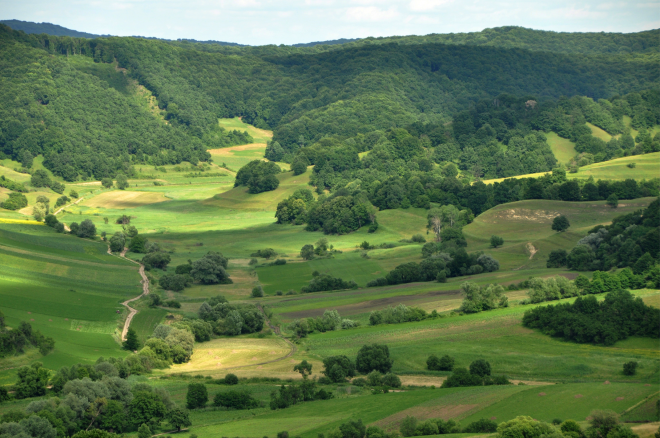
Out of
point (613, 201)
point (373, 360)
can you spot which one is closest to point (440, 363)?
point (373, 360)

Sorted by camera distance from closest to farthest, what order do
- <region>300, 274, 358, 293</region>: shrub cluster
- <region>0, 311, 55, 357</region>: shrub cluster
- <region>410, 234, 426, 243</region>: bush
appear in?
<region>0, 311, 55, 357</region>: shrub cluster → <region>300, 274, 358, 293</region>: shrub cluster → <region>410, 234, 426, 243</region>: bush

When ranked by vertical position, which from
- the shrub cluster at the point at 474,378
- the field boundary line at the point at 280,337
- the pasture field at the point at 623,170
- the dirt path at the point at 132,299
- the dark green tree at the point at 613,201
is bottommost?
the field boundary line at the point at 280,337

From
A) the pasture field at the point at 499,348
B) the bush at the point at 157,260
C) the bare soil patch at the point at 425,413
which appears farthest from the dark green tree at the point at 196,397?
the bush at the point at 157,260

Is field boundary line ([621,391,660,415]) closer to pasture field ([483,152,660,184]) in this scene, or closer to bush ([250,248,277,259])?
bush ([250,248,277,259])

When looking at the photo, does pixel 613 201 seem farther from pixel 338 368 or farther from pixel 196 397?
pixel 196 397

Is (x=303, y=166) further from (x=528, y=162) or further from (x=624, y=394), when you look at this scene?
(x=624, y=394)

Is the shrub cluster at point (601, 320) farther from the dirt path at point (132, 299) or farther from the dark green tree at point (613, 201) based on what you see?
the dark green tree at point (613, 201)

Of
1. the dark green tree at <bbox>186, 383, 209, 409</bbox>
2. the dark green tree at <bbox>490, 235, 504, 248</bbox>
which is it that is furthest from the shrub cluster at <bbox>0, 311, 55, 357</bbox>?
the dark green tree at <bbox>490, 235, 504, 248</bbox>
